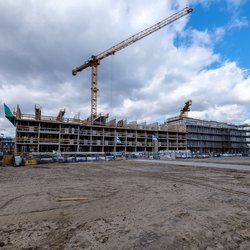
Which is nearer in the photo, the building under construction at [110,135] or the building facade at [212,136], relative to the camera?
the building under construction at [110,135]

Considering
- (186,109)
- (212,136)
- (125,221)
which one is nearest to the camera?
(125,221)

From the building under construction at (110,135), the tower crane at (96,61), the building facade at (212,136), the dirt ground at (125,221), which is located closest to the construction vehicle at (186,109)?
the building facade at (212,136)

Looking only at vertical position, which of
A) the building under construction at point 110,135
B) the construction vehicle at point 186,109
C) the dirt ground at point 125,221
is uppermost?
the construction vehicle at point 186,109

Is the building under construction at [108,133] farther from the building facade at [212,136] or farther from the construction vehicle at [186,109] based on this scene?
the construction vehicle at [186,109]

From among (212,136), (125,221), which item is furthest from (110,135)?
(125,221)

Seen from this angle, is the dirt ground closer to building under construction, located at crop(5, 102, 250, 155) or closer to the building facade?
building under construction, located at crop(5, 102, 250, 155)

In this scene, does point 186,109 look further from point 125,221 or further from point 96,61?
point 125,221

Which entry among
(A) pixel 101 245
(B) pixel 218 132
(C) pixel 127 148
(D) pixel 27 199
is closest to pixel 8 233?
(A) pixel 101 245

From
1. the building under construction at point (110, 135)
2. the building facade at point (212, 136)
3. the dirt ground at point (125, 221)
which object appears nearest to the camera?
the dirt ground at point (125, 221)

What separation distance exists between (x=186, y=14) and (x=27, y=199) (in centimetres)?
6311

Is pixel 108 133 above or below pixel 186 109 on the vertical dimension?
below

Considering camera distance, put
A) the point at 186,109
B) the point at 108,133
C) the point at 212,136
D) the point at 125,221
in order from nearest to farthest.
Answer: the point at 125,221 < the point at 108,133 < the point at 212,136 < the point at 186,109

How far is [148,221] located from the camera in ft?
18.5

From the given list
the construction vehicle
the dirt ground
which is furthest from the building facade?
the dirt ground
